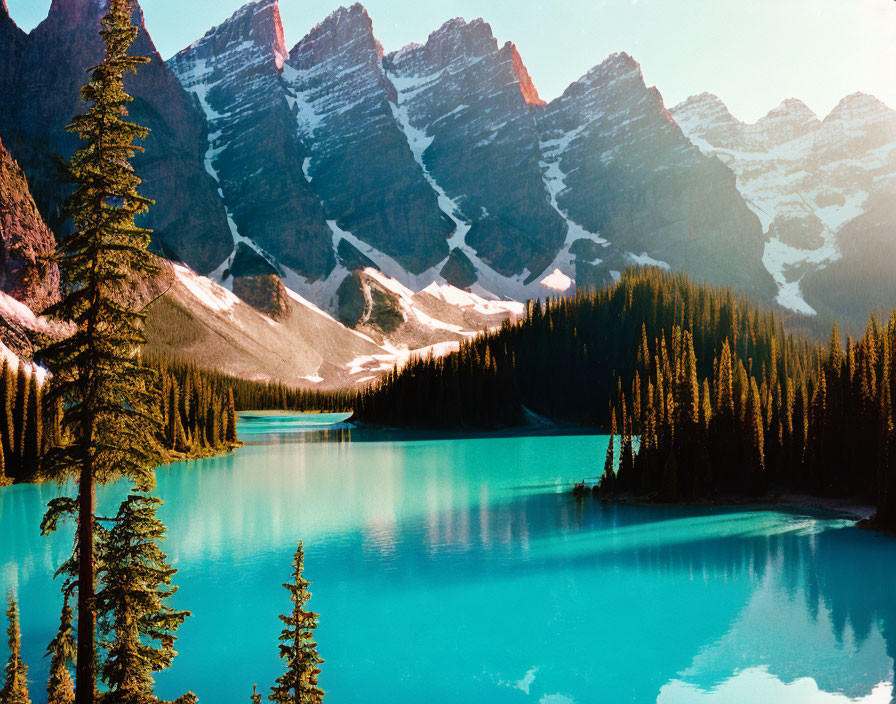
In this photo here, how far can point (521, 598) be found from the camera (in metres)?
26.5

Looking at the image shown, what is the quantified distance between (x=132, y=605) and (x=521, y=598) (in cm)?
1571

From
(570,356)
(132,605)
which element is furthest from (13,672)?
(570,356)

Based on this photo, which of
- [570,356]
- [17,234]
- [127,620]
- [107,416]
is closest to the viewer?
[127,620]

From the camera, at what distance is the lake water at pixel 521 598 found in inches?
768

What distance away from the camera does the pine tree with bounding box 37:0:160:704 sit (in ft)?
46.6

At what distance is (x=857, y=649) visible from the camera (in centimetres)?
2120

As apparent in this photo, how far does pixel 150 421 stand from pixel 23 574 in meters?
22.5

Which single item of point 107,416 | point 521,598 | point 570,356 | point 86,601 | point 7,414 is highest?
point 570,356

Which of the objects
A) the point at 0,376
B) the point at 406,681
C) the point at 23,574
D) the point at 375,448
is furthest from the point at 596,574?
the point at 375,448

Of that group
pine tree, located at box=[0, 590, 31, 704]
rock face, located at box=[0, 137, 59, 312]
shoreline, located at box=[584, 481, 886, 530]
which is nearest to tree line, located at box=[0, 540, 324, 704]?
pine tree, located at box=[0, 590, 31, 704]

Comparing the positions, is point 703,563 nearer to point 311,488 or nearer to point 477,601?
point 477,601

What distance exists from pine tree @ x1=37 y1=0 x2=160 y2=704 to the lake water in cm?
768

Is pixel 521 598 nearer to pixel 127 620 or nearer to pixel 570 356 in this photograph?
pixel 127 620

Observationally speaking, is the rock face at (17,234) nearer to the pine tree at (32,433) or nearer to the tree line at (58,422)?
the tree line at (58,422)
